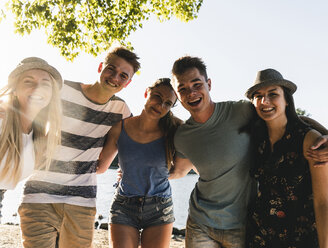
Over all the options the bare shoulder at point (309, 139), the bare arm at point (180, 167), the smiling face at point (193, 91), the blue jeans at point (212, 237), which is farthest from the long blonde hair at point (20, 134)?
the bare shoulder at point (309, 139)

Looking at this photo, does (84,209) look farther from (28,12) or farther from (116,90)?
(28,12)

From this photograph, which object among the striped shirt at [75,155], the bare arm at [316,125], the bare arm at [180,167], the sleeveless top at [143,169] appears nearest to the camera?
the bare arm at [316,125]

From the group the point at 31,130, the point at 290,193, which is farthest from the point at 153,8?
the point at 290,193

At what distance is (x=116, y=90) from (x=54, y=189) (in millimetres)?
1402

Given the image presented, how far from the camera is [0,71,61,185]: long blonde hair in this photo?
9.36 ft

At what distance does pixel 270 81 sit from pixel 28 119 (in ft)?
8.05

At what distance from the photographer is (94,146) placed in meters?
3.78

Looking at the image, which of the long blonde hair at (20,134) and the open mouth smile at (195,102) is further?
the open mouth smile at (195,102)

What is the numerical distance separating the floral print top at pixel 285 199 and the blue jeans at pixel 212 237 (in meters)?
0.13

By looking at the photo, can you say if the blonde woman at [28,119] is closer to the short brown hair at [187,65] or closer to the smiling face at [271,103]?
the short brown hair at [187,65]

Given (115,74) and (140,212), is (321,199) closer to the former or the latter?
(140,212)

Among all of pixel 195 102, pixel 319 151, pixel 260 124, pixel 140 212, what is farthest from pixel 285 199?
pixel 140 212

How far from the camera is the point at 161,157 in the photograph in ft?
12.3

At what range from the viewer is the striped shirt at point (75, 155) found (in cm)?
345
